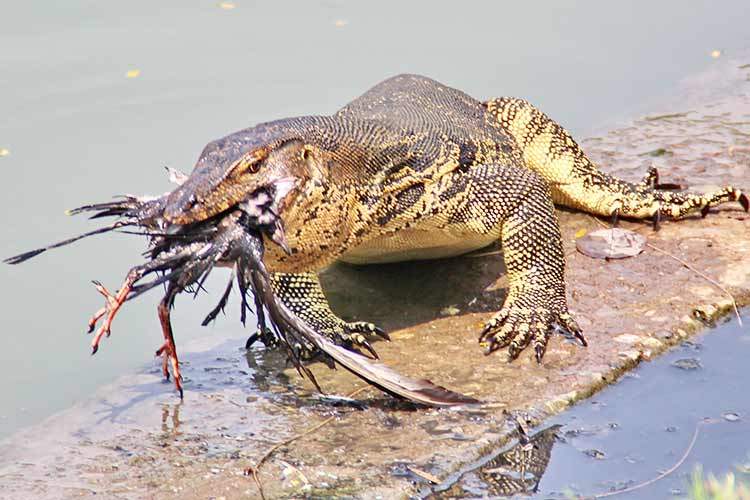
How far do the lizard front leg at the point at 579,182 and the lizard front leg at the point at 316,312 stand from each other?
2067 millimetres

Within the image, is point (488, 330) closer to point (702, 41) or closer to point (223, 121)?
point (223, 121)

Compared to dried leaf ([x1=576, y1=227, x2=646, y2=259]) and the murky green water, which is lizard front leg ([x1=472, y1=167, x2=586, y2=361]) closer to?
dried leaf ([x1=576, y1=227, x2=646, y2=259])

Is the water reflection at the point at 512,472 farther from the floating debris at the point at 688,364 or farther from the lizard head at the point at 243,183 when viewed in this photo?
the lizard head at the point at 243,183

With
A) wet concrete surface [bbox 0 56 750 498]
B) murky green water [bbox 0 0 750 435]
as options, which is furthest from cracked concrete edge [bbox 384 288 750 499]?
murky green water [bbox 0 0 750 435]

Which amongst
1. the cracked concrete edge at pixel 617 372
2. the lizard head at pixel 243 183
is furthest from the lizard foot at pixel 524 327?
the lizard head at pixel 243 183

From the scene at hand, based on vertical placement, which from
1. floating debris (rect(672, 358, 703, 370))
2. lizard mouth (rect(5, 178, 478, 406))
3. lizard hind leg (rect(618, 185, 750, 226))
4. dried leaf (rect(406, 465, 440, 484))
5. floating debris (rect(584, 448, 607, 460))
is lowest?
floating debris (rect(584, 448, 607, 460))

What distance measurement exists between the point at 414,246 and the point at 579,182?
1.87 meters

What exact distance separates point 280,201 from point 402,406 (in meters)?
1.23

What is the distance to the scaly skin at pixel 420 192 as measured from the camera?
6.13 meters

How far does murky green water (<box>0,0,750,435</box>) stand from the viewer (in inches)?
302

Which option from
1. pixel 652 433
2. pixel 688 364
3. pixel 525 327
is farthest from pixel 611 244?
pixel 652 433

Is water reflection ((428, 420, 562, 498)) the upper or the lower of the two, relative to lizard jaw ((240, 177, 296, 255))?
lower

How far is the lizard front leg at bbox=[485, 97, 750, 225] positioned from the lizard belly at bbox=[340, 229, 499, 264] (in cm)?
111

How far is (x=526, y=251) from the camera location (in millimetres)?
7410
